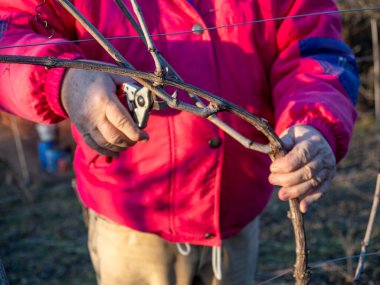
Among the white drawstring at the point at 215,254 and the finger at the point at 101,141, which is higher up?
the finger at the point at 101,141

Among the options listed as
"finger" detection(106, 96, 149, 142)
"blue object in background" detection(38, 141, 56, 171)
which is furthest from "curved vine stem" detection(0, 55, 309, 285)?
"blue object in background" detection(38, 141, 56, 171)

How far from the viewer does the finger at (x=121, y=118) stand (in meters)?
1.10

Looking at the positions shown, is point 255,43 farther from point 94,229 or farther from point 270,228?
point 270,228

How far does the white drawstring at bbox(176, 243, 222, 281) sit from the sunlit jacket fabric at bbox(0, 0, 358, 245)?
0.05 meters

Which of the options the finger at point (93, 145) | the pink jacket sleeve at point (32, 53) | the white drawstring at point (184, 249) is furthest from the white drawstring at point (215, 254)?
the pink jacket sleeve at point (32, 53)

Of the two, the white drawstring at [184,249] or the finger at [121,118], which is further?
the white drawstring at [184,249]

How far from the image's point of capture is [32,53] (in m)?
1.14

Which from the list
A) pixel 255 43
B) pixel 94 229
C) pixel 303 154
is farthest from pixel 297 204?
pixel 94 229

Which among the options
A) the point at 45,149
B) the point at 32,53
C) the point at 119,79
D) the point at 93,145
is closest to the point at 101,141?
the point at 93,145

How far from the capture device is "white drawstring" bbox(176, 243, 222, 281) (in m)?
1.52

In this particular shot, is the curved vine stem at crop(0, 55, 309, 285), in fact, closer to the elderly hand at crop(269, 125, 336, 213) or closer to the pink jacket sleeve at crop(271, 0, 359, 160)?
the elderly hand at crop(269, 125, 336, 213)

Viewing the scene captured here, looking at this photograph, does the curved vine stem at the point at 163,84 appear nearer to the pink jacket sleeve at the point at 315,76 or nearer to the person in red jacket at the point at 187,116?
the person in red jacket at the point at 187,116

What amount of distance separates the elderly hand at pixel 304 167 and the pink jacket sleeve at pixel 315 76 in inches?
2.9

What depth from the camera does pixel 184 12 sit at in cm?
134
